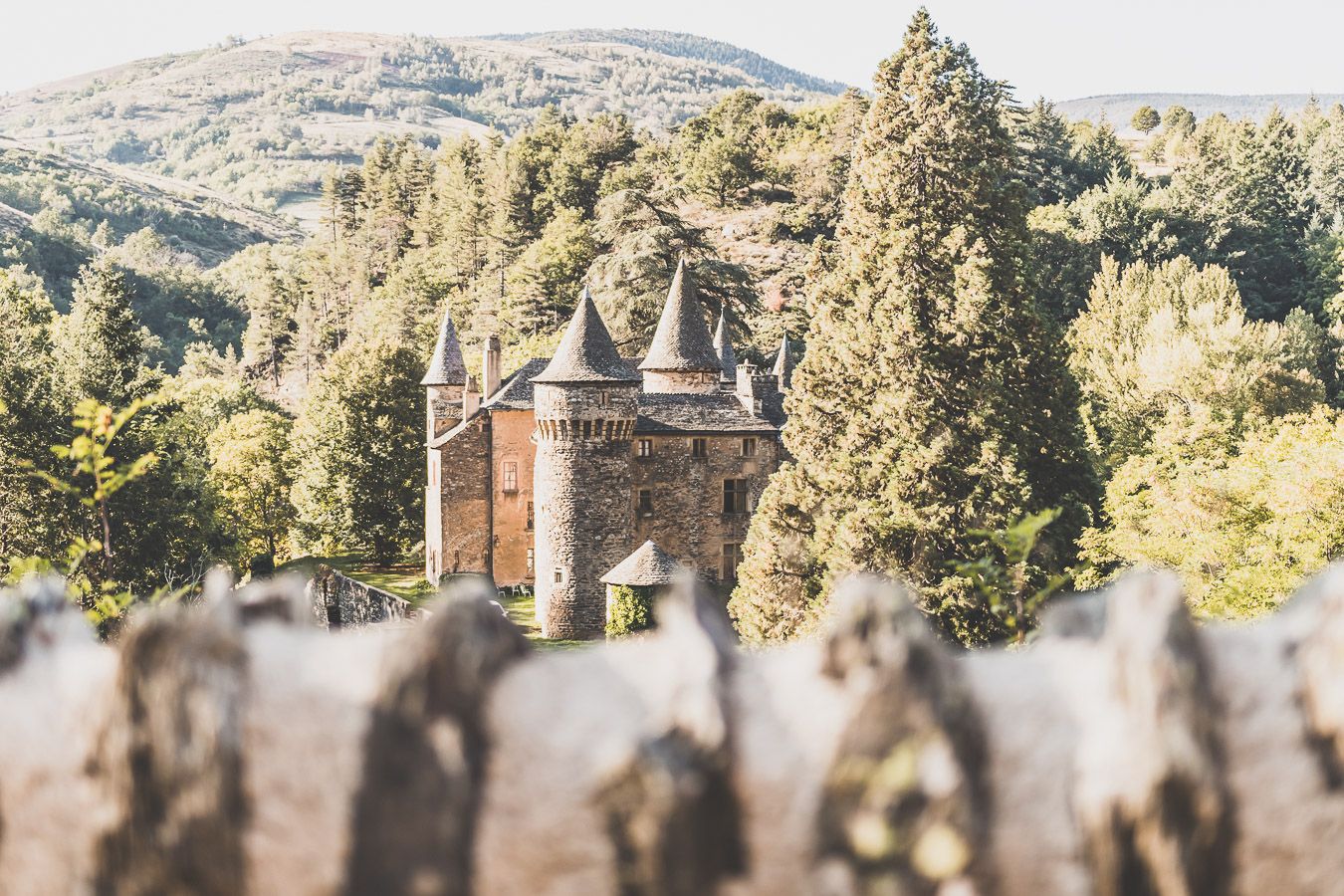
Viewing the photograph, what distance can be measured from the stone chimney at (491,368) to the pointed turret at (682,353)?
5746mm

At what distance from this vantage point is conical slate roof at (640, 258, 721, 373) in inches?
1700

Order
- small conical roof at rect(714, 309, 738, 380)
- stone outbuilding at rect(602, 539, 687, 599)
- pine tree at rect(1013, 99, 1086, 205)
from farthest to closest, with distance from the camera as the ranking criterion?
1. pine tree at rect(1013, 99, 1086, 205)
2. small conical roof at rect(714, 309, 738, 380)
3. stone outbuilding at rect(602, 539, 687, 599)

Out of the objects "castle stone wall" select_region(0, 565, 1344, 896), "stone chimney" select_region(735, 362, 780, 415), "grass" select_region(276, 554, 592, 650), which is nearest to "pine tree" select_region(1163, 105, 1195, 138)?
"stone chimney" select_region(735, 362, 780, 415)

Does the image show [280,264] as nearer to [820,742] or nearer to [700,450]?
[700,450]

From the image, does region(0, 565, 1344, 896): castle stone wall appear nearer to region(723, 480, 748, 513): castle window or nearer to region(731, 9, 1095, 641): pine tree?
region(731, 9, 1095, 641): pine tree

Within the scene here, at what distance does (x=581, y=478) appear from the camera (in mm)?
36188

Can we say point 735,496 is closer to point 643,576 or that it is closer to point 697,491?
point 697,491

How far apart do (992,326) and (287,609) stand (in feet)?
75.7

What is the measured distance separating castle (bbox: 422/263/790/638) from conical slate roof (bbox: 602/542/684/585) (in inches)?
146

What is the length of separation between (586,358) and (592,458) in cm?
326

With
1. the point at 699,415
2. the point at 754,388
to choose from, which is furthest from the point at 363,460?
the point at 754,388

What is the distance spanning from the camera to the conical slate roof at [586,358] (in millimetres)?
36156

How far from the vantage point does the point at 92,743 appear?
1938mm

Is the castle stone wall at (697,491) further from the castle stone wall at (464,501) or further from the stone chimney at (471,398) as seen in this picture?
the stone chimney at (471,398)
